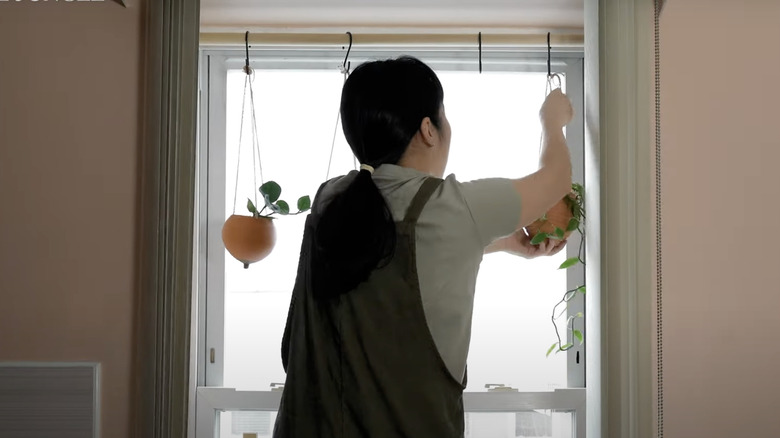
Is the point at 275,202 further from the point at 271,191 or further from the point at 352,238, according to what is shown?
the point at 352,238

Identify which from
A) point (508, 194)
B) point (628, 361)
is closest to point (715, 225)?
point (628, 361)

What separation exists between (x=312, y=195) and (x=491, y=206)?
0.95m

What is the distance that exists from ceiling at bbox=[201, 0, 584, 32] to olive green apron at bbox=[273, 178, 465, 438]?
86cm

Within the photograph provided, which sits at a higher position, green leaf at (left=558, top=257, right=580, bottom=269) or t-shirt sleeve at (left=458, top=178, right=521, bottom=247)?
t-shirt sleeve at (left=458, top=178, right=521, bottom=247)

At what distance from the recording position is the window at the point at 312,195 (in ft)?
6.45

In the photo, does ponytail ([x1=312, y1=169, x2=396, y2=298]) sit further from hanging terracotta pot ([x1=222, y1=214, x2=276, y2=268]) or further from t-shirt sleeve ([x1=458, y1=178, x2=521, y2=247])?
hanging terracotta pot ([x1=222, y1=214, x2=276, y2=268])

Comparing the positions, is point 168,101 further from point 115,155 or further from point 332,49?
point 332,49

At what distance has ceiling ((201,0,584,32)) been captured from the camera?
1836 millimetres

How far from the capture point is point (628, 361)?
161cm

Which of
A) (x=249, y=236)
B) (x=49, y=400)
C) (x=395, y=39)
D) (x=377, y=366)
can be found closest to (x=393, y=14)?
(x=395, y=39)

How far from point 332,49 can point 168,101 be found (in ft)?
1.51

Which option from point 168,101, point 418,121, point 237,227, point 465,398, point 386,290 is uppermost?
point 168,101

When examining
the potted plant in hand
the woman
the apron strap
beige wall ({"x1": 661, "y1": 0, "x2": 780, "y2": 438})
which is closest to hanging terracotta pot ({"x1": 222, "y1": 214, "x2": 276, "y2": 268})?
the potted plant in hand

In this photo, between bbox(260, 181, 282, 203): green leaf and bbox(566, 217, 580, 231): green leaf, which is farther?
bbox(260, 181, 282, 203): green leaf
